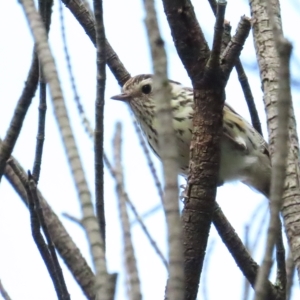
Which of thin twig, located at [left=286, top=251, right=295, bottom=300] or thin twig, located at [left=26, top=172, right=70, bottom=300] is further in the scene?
thin twig, located at [left=286, top=251, right=295, bottom=300]

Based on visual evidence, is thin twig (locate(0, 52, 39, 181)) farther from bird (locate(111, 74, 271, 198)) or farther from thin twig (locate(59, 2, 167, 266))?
bird (locate(111, 74, 271, 198))

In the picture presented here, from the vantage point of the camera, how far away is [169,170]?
6.28 ft

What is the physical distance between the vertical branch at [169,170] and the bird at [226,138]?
301 cm

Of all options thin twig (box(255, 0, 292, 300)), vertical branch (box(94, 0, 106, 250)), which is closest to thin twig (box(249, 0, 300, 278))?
vertical branch (box(94, 0, 106, 250))

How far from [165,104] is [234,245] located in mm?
1959

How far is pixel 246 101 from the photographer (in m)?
4.18

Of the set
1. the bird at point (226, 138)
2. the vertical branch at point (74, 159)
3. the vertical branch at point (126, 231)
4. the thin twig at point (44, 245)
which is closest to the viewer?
the vertical branch at point (74, 159)

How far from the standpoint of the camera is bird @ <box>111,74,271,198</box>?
16.8 ft

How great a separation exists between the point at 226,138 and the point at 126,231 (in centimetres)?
248

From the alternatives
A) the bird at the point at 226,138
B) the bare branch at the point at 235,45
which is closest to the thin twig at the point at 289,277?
the bare branch at the point at 235,45

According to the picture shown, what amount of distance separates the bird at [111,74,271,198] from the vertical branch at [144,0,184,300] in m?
3.01

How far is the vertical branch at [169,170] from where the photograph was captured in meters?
1.82

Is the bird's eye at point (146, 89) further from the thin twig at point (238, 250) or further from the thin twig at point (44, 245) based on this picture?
the thin twig at point (44, 245)

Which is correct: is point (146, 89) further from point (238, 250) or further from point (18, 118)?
point (18, 118)
